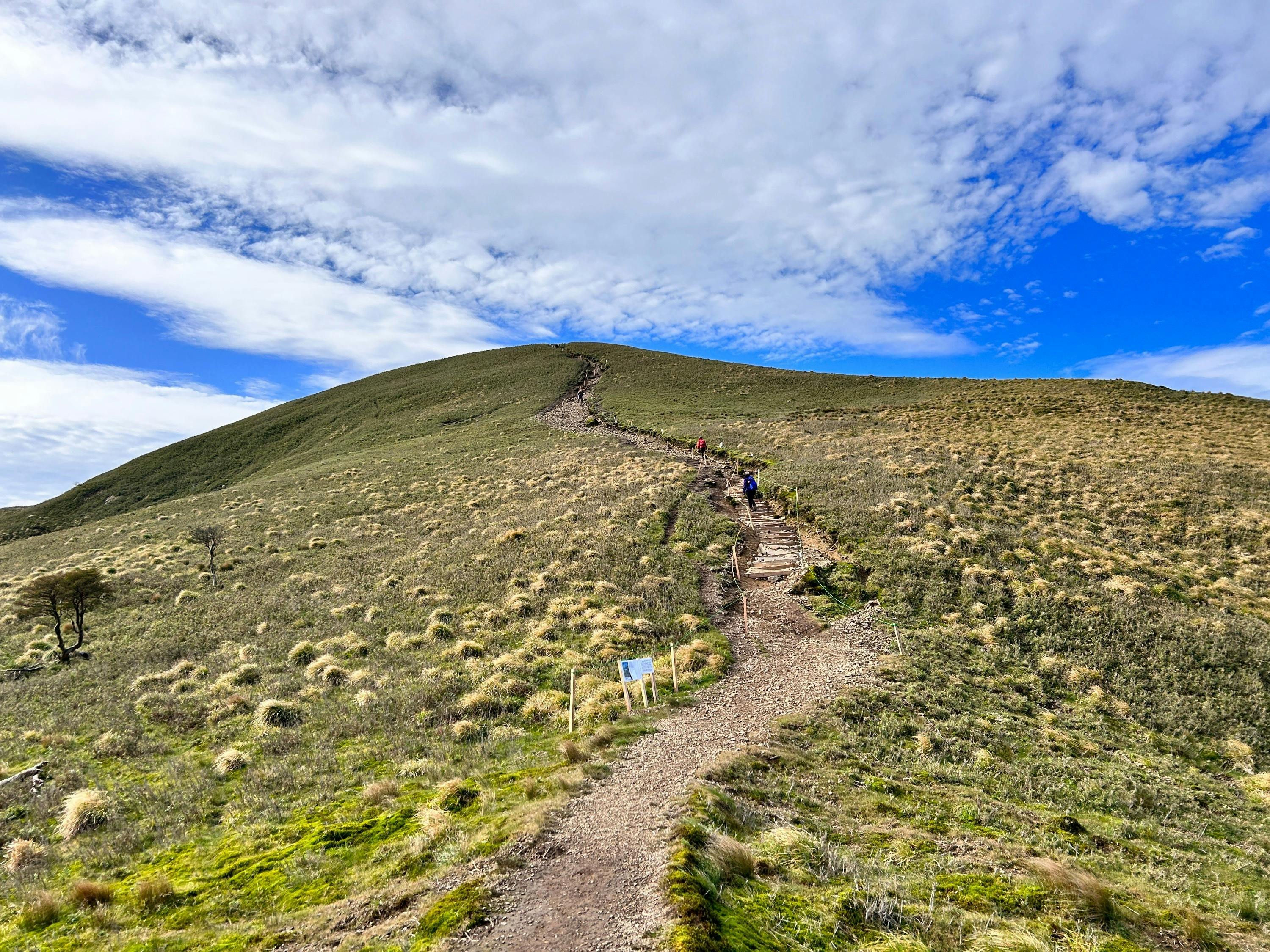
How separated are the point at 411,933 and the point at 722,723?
299 inches

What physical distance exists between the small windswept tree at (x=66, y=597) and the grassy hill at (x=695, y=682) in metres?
1.27

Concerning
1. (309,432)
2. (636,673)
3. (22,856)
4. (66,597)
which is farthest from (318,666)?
(309,432)

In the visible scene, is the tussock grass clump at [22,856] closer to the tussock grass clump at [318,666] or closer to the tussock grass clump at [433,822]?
the tussock grass clump at [433,822]

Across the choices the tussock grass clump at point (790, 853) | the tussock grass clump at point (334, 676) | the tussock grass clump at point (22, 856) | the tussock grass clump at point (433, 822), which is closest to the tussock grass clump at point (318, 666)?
the tussock grass clump at point (334, 676)

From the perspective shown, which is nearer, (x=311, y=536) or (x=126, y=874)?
(x=126, y=874)

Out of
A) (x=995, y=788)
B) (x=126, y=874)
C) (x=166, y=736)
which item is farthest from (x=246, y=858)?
(x=995, y=788)

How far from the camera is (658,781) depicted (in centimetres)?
938

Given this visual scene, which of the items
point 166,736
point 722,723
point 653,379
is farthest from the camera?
point 653,379

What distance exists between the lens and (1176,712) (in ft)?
46.8

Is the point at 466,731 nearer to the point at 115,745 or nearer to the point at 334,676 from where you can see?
the point at 334,676

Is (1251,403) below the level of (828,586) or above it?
above

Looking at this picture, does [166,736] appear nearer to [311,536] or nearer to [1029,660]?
[311,536]

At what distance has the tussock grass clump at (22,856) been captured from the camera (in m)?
8.79

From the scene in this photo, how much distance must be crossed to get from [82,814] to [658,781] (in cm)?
1053
